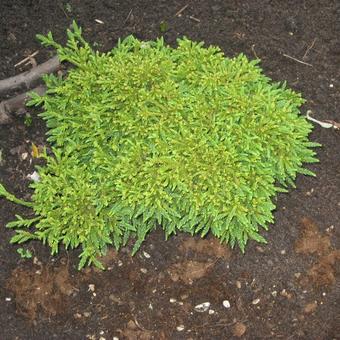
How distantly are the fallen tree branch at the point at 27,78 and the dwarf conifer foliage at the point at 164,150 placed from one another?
593 millimetres

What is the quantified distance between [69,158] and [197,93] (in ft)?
2.63

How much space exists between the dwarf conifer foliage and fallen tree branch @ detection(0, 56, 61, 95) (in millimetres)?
593

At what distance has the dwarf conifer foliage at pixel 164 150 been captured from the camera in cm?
292

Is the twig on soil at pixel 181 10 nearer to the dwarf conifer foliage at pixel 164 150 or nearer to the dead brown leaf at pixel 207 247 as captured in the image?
the dwarf conifer foliage at pixel 164 150

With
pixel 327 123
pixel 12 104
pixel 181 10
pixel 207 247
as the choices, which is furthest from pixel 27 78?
pixel 327 123

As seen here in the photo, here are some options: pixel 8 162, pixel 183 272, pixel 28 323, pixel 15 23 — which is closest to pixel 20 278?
pixel 28 323

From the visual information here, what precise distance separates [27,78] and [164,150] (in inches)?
51.3

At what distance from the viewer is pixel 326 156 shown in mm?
3678

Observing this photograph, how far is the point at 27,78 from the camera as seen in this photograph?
12.1ft

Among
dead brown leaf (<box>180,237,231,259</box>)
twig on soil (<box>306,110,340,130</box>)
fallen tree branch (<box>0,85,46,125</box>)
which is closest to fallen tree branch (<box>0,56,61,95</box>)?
fallen tree branch (<box>0,85,46,125</box>)

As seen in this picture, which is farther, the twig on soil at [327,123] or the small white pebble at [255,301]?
the twig on soil at [327,123]

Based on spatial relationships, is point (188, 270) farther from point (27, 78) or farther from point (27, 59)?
point (27, 59)

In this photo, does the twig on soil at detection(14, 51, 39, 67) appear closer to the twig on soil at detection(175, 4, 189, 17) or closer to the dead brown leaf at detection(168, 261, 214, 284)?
the twig on soil at detection(175, 4, 189, 17)

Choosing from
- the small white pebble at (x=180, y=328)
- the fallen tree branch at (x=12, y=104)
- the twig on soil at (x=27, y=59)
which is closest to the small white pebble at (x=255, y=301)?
the small white pebble at (x=180, y=328)
